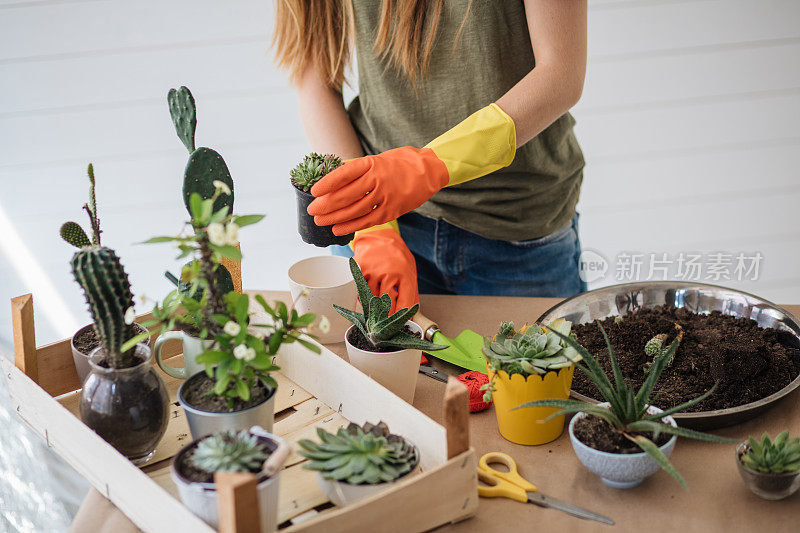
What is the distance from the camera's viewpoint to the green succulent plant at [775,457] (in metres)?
0.71

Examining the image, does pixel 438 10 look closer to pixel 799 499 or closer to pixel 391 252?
pixel 391 252

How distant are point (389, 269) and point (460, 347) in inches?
8.2

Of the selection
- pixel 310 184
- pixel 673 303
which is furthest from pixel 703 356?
pixel 310 184

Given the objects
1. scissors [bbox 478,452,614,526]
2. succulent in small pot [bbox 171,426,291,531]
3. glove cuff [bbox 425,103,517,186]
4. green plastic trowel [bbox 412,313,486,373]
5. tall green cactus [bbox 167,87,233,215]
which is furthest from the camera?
glove cuff [bbox 425,103,517,186]

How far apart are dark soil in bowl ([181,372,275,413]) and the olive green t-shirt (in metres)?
0.73

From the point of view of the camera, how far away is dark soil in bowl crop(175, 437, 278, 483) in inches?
25.0

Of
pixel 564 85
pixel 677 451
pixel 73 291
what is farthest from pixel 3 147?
pixel 677 451

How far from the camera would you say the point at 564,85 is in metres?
1.21

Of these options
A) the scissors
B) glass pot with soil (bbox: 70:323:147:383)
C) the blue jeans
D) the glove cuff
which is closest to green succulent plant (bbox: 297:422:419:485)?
the scissors

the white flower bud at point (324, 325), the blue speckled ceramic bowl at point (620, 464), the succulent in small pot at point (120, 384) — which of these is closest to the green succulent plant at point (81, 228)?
the succulent in small pot at point (120, 384)

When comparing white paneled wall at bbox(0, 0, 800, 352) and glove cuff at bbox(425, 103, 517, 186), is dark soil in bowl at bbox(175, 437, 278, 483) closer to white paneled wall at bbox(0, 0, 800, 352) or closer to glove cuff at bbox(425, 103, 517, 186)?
glove cuff at bbox(425, 103, 517, 186)

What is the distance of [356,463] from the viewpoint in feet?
2.24

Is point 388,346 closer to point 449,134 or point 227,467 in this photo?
point 227,467

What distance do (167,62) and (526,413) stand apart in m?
2.11
